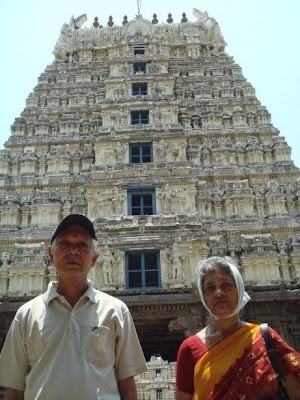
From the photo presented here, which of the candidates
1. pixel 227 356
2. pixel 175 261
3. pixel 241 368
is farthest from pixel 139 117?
pixel 241 368

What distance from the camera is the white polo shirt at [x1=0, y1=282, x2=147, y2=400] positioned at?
3.52 m

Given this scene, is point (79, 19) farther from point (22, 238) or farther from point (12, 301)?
point (12, 301)

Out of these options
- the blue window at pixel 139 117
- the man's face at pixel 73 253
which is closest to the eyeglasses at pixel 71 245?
the man's face at pixel 73 253

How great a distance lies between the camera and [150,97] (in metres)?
21.1

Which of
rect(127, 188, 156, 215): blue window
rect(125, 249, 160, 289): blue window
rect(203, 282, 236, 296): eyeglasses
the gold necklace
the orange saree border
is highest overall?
rect(127, 188, 156, 215): blue window

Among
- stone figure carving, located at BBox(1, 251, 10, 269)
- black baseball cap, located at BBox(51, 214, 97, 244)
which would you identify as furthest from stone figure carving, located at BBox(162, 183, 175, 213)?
black baseball cap, located at BBox(51, 214, 97, 244)

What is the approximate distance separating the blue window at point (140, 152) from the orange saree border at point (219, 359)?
14.8 m

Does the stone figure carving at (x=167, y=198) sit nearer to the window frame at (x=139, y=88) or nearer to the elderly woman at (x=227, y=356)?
the window frame at (x=139, y=88)

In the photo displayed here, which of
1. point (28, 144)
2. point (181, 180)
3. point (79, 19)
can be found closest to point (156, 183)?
point (181, 180)

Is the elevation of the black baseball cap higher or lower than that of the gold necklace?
higher

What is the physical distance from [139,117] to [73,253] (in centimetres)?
1694

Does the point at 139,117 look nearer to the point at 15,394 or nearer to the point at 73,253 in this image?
the point at 73,253

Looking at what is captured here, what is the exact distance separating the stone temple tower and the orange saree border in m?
8.83

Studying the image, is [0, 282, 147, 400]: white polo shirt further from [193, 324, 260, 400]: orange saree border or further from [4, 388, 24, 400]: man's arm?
[193, 324, 260, 400]: orange saree border
